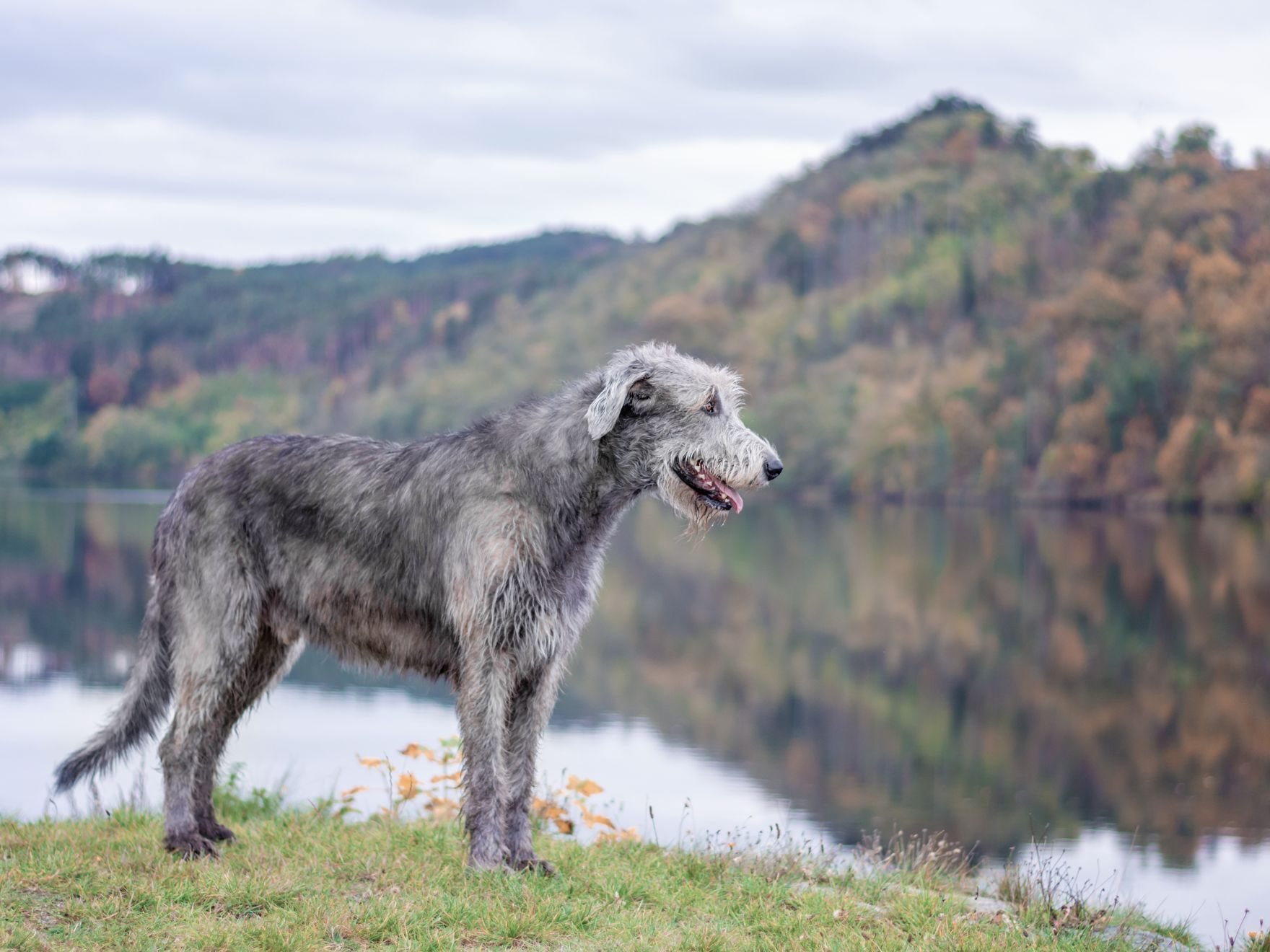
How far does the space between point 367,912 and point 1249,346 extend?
93164 mm

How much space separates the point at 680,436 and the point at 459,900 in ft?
8.43

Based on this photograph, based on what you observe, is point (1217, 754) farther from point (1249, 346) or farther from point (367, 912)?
point (1249, 346)

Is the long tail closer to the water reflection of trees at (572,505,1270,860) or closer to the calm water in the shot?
the calm water

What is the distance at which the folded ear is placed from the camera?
23.2 feet

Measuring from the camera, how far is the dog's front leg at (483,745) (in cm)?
714

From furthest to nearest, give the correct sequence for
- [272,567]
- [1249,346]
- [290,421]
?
[290,421]
[1249,346]
[272,567]

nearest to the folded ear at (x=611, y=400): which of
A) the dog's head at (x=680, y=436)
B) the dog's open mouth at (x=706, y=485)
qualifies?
the dog's head at (x=680, y=436)

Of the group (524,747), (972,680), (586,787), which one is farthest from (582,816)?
(972,680)

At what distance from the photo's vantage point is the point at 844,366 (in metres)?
136

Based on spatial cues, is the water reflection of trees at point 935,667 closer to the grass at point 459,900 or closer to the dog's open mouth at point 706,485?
the grass at point 459,900

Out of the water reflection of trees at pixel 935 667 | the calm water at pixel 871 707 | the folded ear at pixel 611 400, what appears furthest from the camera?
the water reflection of trees at pixel 935 667

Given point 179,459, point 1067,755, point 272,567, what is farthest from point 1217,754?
point 179,459

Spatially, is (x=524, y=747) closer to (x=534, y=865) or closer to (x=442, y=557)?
(x=534, y=865)

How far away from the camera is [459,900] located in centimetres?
656
